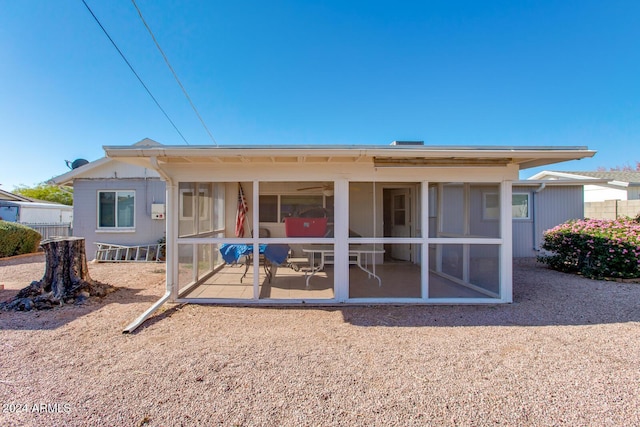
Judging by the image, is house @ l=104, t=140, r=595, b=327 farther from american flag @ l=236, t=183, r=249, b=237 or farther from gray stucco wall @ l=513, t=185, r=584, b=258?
gray stucco wall @ l=513, t=185, r=584, b=258

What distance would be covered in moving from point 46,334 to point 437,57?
36.6ft

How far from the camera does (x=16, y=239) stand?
9.82 metres

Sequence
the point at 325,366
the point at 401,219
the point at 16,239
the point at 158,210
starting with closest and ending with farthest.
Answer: the point at 325,366, the point at 401,219, the point at 158,210, the point at 16,239

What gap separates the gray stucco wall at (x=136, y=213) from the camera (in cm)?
941

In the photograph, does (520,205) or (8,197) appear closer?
(520,205)

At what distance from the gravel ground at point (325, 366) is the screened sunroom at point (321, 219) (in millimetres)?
618

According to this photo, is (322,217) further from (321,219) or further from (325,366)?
(325,366)

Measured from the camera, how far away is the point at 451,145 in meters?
4.06

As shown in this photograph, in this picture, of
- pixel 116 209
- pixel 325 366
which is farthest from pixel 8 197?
pixel 325 366

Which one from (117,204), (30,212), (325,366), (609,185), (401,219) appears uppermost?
(609,185)

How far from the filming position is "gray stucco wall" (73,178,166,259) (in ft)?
30.9

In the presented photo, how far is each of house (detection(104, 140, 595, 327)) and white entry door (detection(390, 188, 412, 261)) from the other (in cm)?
149

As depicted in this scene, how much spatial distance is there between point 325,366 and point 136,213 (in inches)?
360

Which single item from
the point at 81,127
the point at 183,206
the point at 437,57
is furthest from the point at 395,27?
the point at 81,127
